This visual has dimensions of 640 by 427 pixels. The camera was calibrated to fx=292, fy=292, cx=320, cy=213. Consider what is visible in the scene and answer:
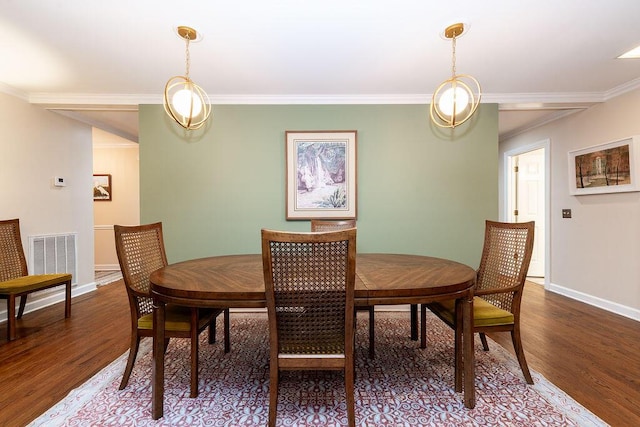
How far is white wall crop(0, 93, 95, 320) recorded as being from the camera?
3.09m

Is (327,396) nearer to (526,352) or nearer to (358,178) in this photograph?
(526,352)

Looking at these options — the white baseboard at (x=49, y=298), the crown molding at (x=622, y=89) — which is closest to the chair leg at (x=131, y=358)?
the white baseboard at (x=49, y=298)

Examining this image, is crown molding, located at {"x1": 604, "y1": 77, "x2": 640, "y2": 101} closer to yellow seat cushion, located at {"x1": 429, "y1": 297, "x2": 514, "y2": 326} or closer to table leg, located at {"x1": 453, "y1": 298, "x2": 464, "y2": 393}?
yellow seat cushion, located at {"x1": 429, "y1": 297, "x2": 514, "y2": 326}

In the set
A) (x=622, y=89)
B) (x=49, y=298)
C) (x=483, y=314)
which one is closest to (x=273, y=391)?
(x=483, y=314)

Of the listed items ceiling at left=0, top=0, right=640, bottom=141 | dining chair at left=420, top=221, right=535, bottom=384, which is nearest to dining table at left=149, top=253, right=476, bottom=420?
dining chair at left=420, top=221, right=535, bottom=384

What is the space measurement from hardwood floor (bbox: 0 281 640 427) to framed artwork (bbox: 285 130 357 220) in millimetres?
1969

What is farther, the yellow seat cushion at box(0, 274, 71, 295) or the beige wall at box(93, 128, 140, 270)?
the beige wall at box(93, 128, 140, 270)

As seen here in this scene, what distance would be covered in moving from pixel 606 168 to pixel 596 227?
681mm

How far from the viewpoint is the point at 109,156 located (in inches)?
214

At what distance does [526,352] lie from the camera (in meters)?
2.28

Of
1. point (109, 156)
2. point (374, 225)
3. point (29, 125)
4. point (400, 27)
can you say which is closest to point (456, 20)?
point (400, 27)

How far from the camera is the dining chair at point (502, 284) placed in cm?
176

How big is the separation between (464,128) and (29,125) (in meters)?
4.91

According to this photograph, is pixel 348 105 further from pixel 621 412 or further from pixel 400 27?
pixel 621 412
